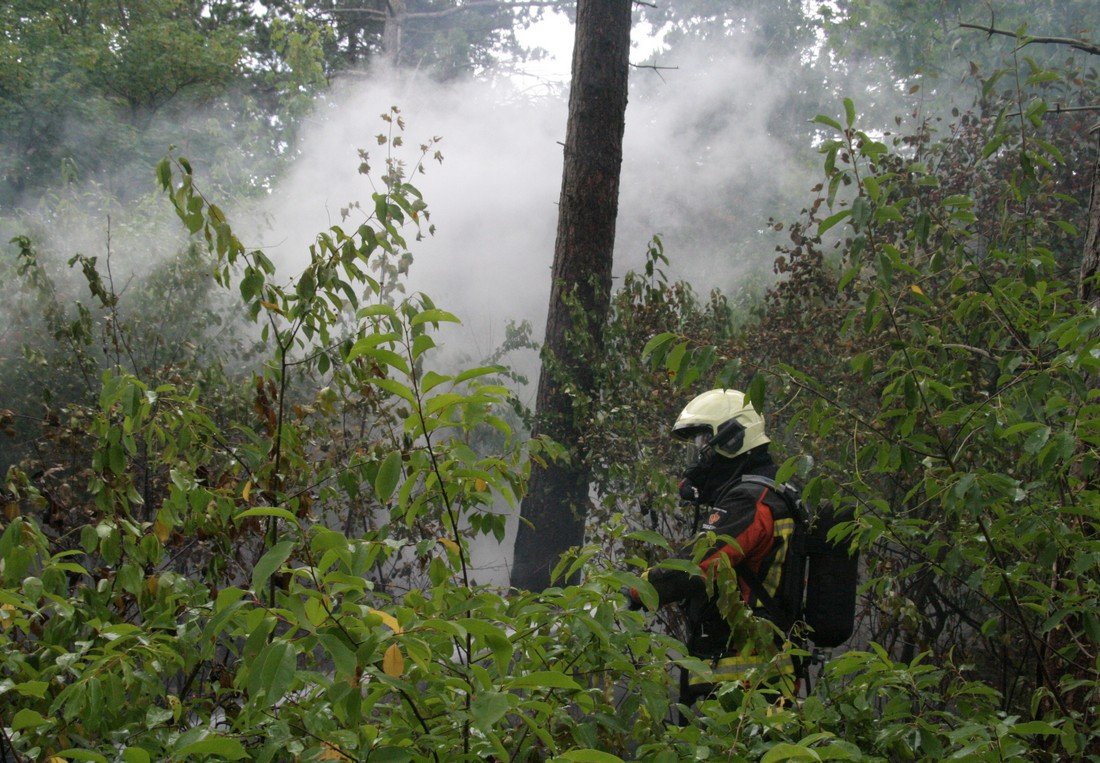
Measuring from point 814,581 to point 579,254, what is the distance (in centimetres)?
312

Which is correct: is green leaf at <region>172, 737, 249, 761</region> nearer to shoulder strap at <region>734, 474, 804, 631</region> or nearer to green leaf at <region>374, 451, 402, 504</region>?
green leaf at <region>374, 451, 402, 504</region>

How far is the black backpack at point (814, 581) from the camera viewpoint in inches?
138

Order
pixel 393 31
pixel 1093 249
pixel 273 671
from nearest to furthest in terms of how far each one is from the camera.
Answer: pixel 273 671 < pixel 1093 249 < pixel 393 31

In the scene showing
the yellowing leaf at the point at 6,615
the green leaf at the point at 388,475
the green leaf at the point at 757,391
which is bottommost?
the yellowing leaf at the point at 6,615

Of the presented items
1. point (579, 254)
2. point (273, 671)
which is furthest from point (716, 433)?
point (273, 671)

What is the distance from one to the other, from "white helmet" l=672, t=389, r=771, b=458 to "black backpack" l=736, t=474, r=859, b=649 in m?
0.17

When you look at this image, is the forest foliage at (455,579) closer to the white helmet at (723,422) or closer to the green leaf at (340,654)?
the green leaf at (340,654)

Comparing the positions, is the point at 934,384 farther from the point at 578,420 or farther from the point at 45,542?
the point at 578,420

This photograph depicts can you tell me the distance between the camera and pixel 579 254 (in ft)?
20.2

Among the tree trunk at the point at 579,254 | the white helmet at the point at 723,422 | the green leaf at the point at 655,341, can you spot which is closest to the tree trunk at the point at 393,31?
the tree trunk at the point at 579,254

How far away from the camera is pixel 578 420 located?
5.43 m

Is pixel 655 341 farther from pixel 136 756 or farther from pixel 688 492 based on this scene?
pixel 688 492

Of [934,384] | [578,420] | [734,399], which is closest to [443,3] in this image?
[578,420]

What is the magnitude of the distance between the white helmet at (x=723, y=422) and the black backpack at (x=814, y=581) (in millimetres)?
170
